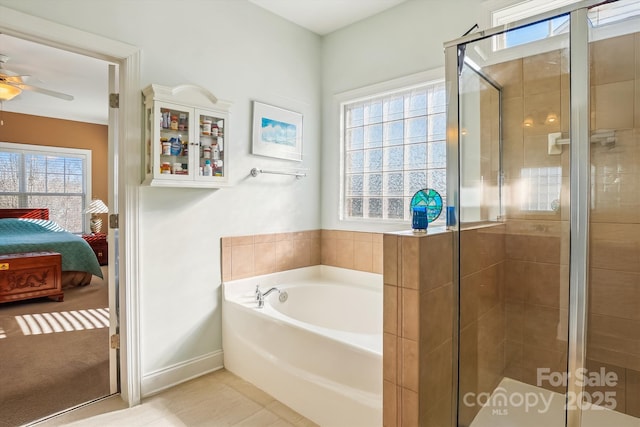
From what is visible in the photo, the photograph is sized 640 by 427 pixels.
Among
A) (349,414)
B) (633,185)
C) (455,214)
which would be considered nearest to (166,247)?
(349,414)

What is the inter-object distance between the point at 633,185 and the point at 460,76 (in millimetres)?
933

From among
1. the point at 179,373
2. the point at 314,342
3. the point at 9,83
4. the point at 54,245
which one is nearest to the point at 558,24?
the point at 314,342

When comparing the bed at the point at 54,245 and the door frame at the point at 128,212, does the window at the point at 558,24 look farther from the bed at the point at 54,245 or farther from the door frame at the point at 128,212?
the bed at the point at 54,245

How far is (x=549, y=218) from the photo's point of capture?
1.83 meters

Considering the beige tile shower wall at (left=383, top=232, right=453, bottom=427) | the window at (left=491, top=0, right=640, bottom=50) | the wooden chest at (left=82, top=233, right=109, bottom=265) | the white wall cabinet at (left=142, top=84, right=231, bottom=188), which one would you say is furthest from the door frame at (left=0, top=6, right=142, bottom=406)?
the wooden chest at (left=82, top=233, right=109, bottom=265)

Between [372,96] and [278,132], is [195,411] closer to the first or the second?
[278,132]

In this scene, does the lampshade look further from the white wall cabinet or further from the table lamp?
the white wall cabinet

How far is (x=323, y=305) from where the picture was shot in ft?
9.58

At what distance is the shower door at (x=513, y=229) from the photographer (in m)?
1.72

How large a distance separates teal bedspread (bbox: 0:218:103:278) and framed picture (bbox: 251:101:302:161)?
11.0 feet

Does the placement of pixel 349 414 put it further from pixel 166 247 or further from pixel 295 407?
pixel 166 247

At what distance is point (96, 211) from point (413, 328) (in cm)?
623

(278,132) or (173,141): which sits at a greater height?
(278,132)

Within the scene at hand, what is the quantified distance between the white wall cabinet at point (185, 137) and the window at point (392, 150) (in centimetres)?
115
